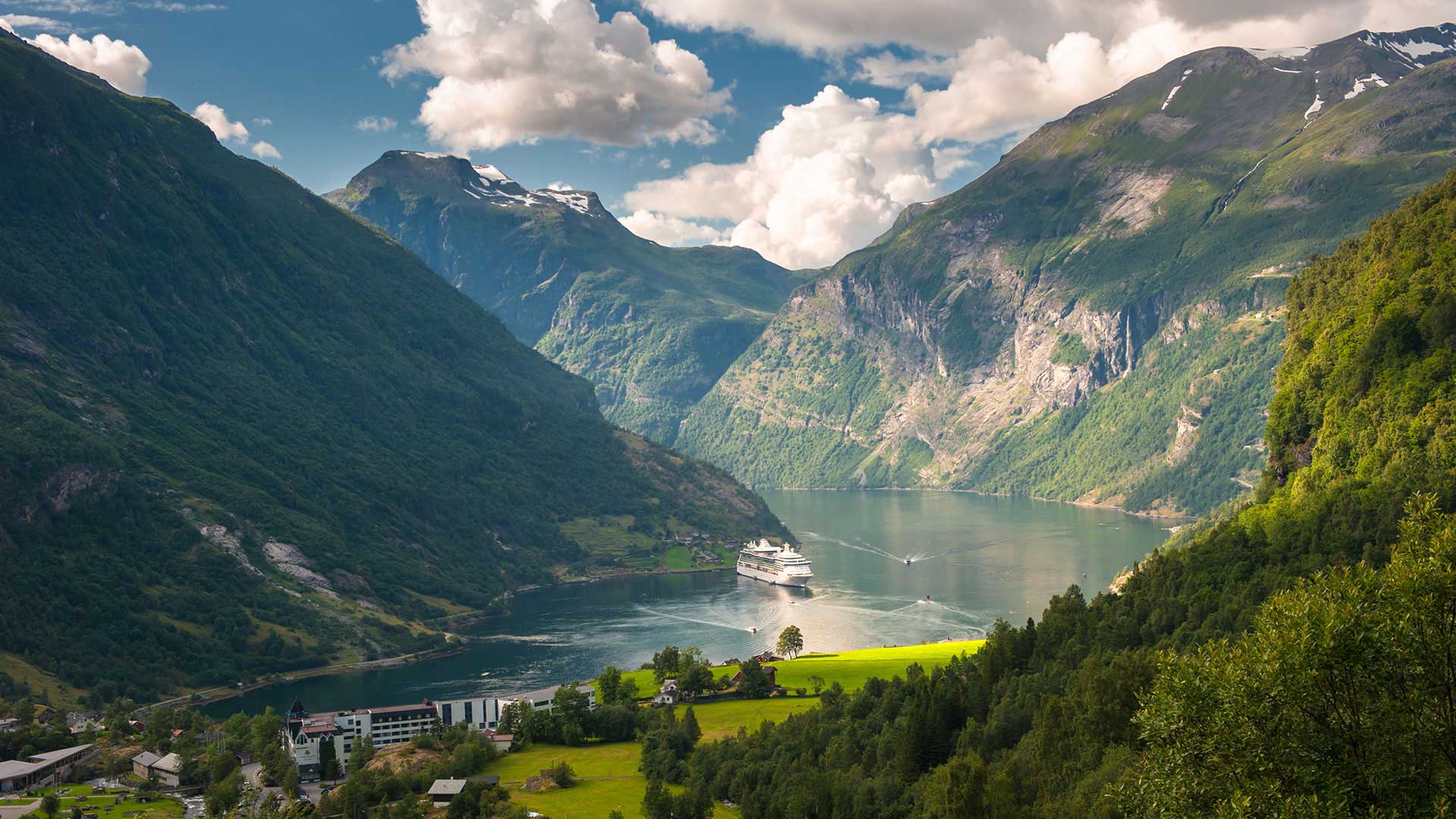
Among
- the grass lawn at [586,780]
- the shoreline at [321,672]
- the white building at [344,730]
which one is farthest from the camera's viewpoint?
the shoreline at [321,672]

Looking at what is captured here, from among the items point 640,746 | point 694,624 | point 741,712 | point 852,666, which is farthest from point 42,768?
point 694,624

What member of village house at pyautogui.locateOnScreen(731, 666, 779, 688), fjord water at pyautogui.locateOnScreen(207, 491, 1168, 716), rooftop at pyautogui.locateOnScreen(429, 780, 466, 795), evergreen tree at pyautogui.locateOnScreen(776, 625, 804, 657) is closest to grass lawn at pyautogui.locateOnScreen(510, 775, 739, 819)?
rooftop at pyautogui.locateOnScreen(429, 780, 466, 795)

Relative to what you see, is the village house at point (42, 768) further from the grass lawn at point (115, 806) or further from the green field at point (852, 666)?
the green field at point (852, 666)

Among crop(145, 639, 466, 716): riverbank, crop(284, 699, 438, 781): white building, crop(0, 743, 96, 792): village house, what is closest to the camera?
crop(0, 743, 96, 792): village house

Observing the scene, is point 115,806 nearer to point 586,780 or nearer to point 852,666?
point 586,780

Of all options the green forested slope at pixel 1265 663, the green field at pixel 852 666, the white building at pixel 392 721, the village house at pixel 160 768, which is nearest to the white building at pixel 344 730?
the white building at pixel 392 721

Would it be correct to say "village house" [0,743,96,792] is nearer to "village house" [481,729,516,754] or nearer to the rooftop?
the rooftop

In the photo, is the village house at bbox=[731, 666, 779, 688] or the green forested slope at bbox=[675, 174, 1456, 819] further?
the village house at bbox=[731, 666, 779, 688]
